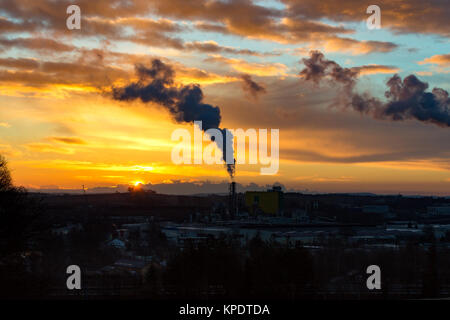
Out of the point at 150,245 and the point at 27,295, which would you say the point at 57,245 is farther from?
the point at 27,295

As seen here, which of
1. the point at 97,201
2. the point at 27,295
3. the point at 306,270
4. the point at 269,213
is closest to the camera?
the point at 27,295

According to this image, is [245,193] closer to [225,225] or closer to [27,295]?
[225,225]

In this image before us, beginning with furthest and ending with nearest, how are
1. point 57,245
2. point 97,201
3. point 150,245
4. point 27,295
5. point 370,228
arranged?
1. point 97,201
2. point 370,228
3. point 150,245
4. point 57,245
5. point 27,295

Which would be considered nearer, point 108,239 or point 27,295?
point 27,295

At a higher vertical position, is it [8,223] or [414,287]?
[8,223]

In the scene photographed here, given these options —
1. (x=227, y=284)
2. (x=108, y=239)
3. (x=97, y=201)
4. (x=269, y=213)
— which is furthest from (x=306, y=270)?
(x=97, y=201)

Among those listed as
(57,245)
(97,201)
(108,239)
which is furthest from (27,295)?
(97,201)
